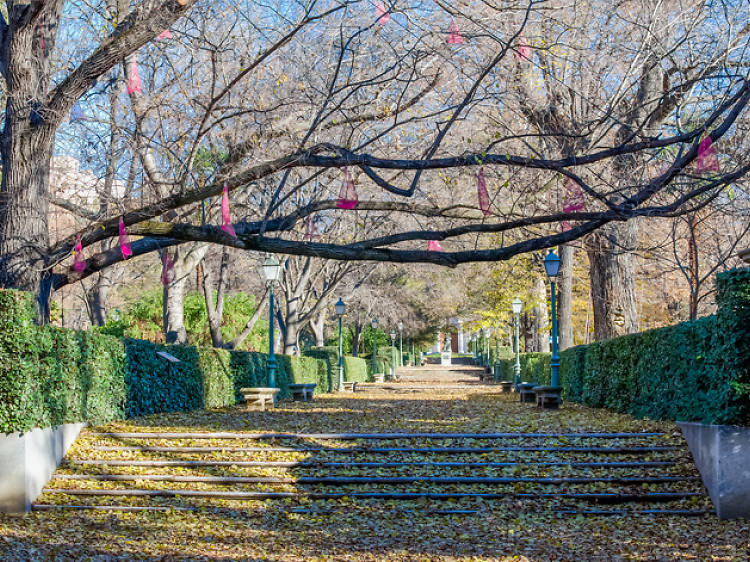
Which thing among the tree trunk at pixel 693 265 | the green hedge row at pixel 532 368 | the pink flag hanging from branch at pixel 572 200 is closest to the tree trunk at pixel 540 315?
the green hedge row at pixel 532 368

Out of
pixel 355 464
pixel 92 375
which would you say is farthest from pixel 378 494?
pixel 92 375

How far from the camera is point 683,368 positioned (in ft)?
37.7

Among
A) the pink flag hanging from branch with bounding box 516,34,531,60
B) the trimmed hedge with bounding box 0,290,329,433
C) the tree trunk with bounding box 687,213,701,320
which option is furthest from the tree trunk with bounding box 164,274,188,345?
the tree trunk with bounding box 687,213,701,320

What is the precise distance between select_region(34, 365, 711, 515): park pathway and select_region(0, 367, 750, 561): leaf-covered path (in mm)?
23

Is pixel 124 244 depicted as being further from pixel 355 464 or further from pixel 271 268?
pixel 271 268

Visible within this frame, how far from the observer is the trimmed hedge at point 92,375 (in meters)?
9.27

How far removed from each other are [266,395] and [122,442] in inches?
265

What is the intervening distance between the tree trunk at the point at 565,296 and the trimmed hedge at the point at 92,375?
31.8 feet

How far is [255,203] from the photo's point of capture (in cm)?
2394

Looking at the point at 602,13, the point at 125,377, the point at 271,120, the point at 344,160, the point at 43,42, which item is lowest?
the point at 125,377

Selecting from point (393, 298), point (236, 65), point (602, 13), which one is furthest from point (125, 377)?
point (393, 298)

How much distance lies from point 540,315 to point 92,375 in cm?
2548

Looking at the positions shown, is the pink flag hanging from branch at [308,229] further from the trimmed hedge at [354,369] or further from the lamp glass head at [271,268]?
the trimmed hedge at [354,369]

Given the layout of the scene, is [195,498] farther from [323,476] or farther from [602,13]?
[602,13]
